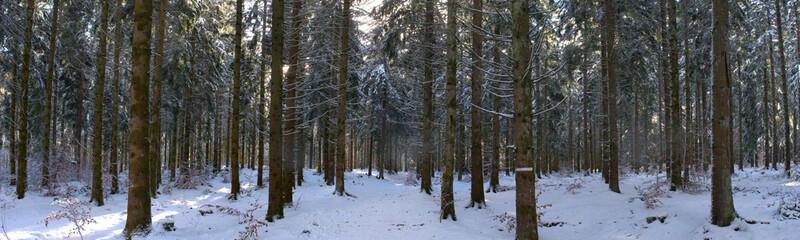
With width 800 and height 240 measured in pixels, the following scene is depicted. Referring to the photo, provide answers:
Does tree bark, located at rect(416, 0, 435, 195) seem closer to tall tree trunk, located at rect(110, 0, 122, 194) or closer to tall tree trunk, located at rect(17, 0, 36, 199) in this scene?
tall tree trunk, located at rect(110, 0, 122, 194)

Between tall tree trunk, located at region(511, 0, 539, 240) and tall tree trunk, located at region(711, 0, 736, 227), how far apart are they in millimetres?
3652

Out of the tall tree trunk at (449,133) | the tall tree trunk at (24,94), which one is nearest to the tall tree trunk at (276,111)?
the tall tree trunk at (449,133)

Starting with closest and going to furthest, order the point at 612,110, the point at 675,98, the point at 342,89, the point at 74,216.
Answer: the point at 74,216
the point at 675,98
the point at 612,110
the point at 342,89

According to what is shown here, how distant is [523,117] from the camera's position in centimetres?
632

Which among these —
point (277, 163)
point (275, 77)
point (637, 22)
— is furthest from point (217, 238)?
point (637, 22)

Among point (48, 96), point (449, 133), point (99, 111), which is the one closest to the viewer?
point (449, 133)

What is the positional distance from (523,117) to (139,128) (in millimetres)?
6700

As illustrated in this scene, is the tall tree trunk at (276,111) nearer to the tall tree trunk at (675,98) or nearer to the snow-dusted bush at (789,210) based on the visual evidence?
the snow-dusted bush at (789,210)

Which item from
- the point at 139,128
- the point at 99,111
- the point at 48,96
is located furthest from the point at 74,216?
the point at 48,96

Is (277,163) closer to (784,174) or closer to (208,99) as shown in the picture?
(208,99)

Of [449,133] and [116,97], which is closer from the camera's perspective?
[449,133]

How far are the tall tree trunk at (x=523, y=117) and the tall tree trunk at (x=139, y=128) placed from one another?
255 inches

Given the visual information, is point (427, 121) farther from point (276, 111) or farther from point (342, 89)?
point (276, 111)

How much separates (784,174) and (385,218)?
17.1 meters
